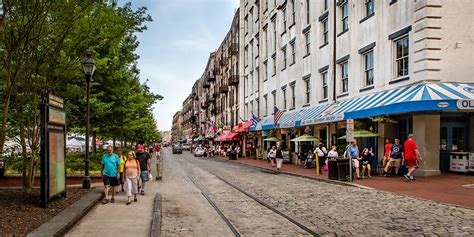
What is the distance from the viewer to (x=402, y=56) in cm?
1919

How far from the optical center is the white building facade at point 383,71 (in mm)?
17203

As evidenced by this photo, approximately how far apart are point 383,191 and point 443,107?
404cm

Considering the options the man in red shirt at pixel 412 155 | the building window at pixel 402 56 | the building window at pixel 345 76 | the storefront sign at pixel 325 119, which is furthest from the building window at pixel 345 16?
the man in red shirt at pixel 412 155

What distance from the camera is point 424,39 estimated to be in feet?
56.5

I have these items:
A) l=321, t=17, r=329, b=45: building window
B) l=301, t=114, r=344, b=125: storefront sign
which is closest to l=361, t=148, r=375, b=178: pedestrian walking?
l=301, t=114, r=344, b=125: storefront sign

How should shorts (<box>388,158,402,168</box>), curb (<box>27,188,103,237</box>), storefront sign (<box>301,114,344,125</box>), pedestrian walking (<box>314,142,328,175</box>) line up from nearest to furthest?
curb (<box>27,188,103,237</box>)
shorts (<box>388,158,402,168</box>)
storefront sign (<box>301,114,344,125</box>)
pedestrian walking (<box>314,142,328,175</box>)

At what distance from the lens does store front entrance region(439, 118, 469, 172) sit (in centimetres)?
1861

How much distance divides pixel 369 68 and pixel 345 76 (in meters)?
3.02

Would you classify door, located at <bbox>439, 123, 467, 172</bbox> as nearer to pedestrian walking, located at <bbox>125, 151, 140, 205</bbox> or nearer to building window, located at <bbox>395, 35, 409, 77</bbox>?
building window, located at <bbox>395, 35, 409, 77</bbox>

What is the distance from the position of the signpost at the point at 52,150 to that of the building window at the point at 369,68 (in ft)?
51.1

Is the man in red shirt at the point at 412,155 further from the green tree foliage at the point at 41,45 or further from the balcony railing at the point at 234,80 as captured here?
the balcony railing at the point at 234,80

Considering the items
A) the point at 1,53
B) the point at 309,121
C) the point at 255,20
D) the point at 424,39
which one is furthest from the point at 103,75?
the point at 255,20

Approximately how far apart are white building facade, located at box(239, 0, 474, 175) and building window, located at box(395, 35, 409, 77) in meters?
0.04

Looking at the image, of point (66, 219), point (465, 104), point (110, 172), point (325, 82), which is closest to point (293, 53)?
point (325, 82)
